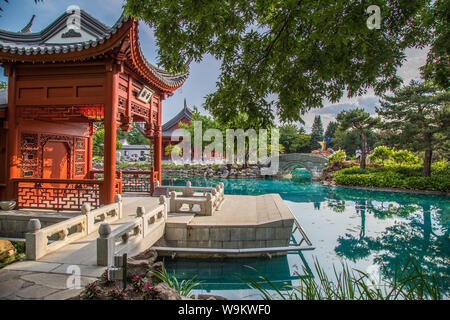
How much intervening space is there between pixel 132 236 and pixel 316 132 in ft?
146

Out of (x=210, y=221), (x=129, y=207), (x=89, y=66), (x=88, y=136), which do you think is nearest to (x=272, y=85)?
(x=210, y=221)

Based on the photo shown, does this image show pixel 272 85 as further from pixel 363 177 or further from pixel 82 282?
pixel 363 177

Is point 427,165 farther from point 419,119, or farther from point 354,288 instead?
point 354,288

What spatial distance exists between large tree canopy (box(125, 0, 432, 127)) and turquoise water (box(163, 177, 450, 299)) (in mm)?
2318

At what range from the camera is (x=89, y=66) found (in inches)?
220

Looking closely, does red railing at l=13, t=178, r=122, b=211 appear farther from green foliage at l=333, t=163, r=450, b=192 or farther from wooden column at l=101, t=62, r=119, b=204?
green foliage at l=333, t=163, r=450, b=192

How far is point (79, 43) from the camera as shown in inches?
209

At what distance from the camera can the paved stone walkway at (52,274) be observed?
2537 mm

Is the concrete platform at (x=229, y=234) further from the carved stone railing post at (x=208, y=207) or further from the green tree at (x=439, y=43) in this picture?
the green tree at (x=439, y=43)

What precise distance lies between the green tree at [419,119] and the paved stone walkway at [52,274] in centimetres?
1872

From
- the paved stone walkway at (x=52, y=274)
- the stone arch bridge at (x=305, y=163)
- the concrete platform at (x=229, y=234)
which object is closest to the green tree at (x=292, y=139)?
the stone arch bridge at (x=305, y=163)

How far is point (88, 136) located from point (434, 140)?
65.0 ft

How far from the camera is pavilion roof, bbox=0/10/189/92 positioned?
16.7 ft
